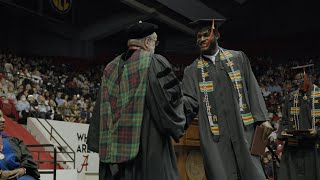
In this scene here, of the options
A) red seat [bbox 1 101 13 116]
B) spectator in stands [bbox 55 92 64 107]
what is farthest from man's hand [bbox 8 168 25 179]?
spectator in stands [bbox 55 92 64 107]

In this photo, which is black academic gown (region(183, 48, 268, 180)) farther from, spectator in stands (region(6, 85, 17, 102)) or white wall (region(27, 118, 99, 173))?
spectator in stands (region(6, 85, 17, 102))

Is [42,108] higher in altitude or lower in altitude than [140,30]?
lower

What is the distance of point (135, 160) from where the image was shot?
3906 mm

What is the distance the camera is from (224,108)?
4.87 meters

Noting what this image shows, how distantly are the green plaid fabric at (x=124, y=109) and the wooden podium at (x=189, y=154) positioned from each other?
1.62 meters

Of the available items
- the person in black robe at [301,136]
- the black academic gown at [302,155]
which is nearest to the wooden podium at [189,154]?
the person in black robe at [301,136]

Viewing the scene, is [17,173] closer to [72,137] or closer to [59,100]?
[72,137]

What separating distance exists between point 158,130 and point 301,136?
4.14 metres

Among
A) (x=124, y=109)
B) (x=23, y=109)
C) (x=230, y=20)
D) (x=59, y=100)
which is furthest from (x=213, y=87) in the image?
(x=230, y=20)

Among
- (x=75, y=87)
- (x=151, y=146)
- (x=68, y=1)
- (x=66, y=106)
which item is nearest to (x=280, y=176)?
(x=151, y=146)

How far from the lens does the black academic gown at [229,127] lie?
4660 mm

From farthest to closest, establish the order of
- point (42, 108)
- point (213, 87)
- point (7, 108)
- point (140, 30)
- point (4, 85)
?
point (42, 108) < point (4, 85) < point (7, 108) < point (213, 87) < point (140, 30)

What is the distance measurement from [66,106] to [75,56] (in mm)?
12299

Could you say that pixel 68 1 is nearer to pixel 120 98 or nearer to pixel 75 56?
pixel 75 56
